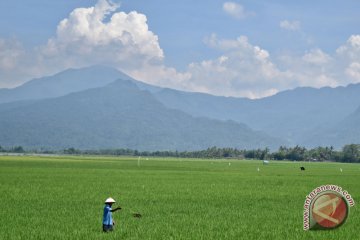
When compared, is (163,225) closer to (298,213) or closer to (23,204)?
(298,213)

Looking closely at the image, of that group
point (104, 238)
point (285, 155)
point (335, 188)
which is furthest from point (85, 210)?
point (285, 155)

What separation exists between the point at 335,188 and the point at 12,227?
34.7ft

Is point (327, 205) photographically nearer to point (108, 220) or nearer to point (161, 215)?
point (108, 220)

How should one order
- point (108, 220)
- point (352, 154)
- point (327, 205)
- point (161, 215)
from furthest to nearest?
point (352, 154) < point (161, 215) < point (108, 220) < point (327, 205)

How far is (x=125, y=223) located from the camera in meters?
19.8

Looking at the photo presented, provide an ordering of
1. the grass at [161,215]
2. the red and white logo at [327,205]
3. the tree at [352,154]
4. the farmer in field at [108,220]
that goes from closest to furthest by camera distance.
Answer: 1. the red and white logo at [327,205]
2. the farmer in field at [108,220]
3. the grass at [161,215]
4. the tree at [352,154]

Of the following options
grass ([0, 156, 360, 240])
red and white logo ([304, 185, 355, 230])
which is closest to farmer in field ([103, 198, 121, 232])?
grass ([0, 156, 360, 240])

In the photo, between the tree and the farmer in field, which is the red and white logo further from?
the tree

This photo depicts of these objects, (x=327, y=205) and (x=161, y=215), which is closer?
(x=327, y=205)

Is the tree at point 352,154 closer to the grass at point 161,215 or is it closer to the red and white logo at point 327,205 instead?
the grass at point 161,215

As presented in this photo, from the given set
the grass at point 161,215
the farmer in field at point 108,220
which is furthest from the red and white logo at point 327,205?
the farmer in field at point 108,220

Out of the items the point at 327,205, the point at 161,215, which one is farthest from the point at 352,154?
the point at 327,205

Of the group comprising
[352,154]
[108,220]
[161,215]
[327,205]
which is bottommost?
Result: [161,215]

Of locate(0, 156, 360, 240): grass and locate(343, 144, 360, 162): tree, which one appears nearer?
locate(0, 156, 360, 240): grass
